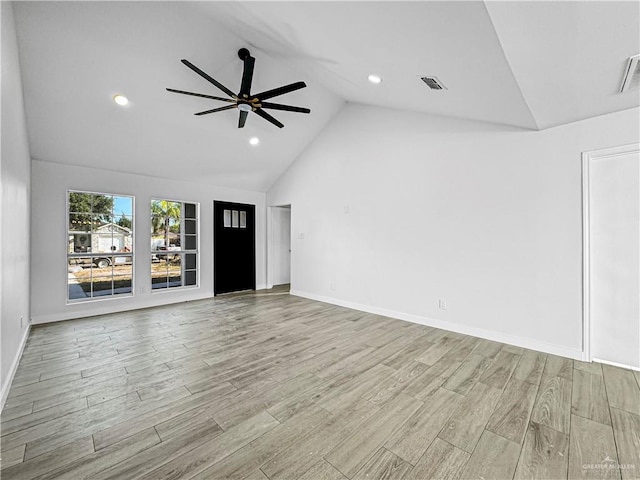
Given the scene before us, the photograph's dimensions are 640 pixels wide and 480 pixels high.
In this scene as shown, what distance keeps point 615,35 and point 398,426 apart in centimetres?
286

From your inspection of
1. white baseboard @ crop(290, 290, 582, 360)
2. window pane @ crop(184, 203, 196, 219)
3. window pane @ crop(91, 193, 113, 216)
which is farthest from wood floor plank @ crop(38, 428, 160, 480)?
window pane @ crop(184, 203, 196, 219)

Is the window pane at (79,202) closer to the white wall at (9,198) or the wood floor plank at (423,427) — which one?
the white wall at (9,198)

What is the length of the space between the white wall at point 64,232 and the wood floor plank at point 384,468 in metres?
5.06

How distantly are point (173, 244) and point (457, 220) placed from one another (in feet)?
17.1

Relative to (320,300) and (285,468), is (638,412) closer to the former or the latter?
(285,468)

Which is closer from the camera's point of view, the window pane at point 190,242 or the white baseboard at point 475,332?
the white baseboard at point 475,332

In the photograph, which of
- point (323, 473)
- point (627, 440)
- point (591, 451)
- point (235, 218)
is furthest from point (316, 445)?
point (235, 218)

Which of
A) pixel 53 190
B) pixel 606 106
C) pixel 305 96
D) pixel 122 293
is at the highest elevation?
pixel 305 96

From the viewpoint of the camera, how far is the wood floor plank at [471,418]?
1.81 metres

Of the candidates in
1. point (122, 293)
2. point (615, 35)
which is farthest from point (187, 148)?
point (615, 35)

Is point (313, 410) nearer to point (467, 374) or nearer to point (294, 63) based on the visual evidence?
point (467, 374)

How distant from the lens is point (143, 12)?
114 inches

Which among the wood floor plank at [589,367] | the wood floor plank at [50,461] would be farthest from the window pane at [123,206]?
the wood floor plank at [589,367]

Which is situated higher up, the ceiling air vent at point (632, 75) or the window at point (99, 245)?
the ceiling air vent at point (632, 75)
